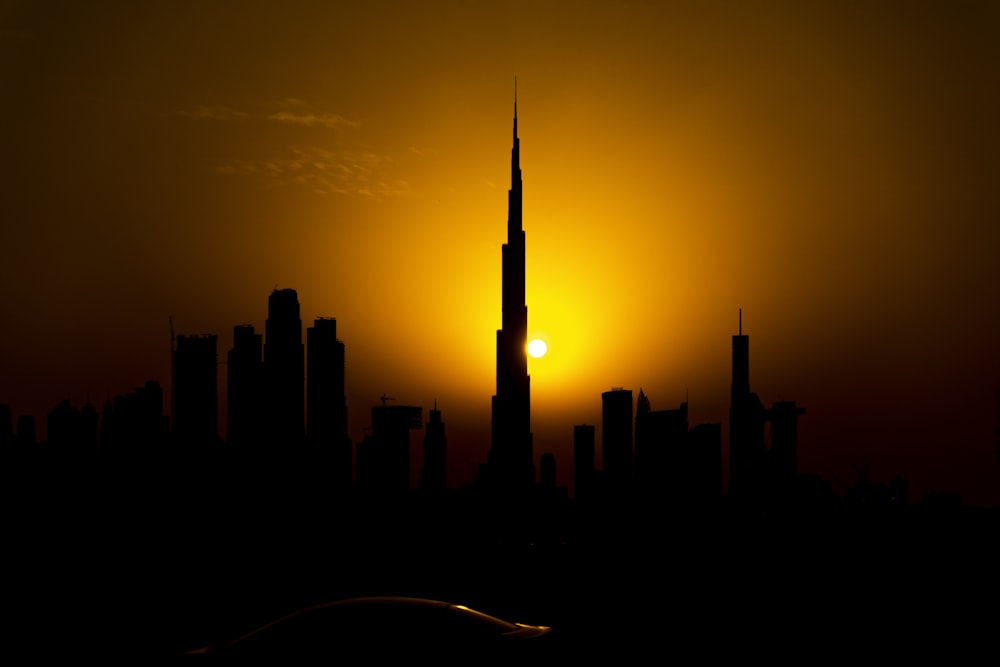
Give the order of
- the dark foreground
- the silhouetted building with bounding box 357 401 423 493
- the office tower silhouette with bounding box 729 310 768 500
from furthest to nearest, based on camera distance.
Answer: the office tower silhouette with bounding box 729 310 768 500 < the silhouetted building with bounding box 357 401 423 493 < the dark foreground

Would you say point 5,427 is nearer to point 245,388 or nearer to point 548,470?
point 245,388

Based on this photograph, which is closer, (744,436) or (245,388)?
(245,388)

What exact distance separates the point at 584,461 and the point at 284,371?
35654 millimetres

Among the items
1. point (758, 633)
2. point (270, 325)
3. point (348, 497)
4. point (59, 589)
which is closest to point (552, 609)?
point (758, 633)

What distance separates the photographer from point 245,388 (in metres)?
65.4

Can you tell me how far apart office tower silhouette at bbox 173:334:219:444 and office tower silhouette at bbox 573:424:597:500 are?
3263cm

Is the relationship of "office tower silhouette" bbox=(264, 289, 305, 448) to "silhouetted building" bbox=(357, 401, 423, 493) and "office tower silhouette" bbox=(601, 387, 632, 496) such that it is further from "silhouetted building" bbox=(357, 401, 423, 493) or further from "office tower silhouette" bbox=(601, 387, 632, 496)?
"office tower silhouette" bbox=(601, 387, 632, 496)

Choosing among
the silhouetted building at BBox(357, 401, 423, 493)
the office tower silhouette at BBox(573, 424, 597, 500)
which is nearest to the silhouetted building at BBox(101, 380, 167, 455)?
the silhouetted building at BBox(357, 401, 423, 493)

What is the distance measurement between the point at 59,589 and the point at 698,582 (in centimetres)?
1582

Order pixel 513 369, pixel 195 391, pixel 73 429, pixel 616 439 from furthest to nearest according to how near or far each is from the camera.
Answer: pixel 513 369, pixel 616 439, pixel 73 429, pixel 195 391

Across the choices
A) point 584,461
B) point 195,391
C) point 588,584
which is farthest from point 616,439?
point 588,584

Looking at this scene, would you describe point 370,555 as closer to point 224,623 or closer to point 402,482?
point 224,623

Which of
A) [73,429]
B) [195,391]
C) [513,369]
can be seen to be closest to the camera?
[195,391]

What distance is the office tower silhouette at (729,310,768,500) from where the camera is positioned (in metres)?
82.9
